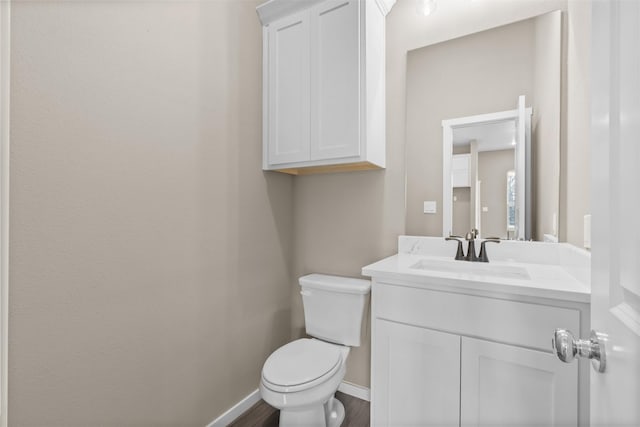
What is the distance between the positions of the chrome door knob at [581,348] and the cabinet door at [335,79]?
116cm

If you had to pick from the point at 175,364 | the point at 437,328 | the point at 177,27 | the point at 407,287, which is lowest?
the point at 175,364

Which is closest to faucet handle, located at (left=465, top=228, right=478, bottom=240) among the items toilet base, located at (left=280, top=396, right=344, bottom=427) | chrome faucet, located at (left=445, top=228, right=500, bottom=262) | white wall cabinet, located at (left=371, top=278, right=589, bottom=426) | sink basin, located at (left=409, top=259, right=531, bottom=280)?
chrome faucet, located at (left=445, top=228, right=500, bottom=262)

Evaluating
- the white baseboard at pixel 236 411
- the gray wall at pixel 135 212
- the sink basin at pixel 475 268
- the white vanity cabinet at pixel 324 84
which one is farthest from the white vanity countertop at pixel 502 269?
the white baseboard at pixel 236 411

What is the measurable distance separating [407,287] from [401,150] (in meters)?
0.88

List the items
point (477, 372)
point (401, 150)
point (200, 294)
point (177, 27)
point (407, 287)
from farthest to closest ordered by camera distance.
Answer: point (401, 150) < point (200, 294) < point (177, 27) < point (407, 287) < point (477, 372)

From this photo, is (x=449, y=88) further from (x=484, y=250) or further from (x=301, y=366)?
(x=301, y=366)

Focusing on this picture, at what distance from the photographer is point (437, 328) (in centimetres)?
113

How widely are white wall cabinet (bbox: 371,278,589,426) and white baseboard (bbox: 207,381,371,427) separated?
2.03ft

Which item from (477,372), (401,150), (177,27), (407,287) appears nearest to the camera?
(477,372)

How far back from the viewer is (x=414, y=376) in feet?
3.84

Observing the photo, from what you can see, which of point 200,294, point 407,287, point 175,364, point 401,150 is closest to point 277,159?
point 401,150

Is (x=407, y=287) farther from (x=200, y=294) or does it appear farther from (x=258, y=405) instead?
(x=258, y=405)

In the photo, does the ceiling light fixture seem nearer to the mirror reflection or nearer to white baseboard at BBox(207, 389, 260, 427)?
the mirror reflection

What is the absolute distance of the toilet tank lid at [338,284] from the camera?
5.25ft
